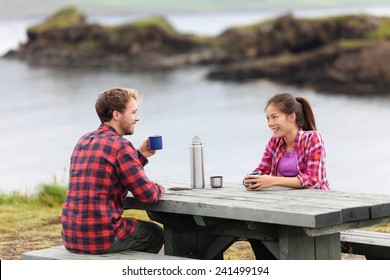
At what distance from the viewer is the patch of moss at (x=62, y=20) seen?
7094 cm

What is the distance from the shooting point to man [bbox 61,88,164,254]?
5.84 m

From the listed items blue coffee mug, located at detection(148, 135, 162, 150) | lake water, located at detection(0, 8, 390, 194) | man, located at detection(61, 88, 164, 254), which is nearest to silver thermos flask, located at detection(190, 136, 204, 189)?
blue coffee mug, located at detection(148, 135, 162, 150)

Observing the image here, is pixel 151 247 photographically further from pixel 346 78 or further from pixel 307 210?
pixel 346 78

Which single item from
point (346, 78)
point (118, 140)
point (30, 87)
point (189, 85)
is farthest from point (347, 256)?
point (30, 87)

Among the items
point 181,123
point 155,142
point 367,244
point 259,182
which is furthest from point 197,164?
point 181,123

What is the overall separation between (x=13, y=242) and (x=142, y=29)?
56481 mm

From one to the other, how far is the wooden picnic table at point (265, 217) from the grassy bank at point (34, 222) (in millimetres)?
1371

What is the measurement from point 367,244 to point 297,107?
3.43 feet

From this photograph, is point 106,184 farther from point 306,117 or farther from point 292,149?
point 306,117

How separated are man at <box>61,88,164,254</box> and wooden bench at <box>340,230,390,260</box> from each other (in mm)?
1469

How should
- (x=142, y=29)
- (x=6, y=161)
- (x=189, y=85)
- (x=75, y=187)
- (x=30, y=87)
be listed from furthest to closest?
(x=142, y=29) < (x=30, y=87) < (x=189, y=85) < (x=6, y=161) < (x=75, y=187)

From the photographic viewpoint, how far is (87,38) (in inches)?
2726

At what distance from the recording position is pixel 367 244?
6.61m

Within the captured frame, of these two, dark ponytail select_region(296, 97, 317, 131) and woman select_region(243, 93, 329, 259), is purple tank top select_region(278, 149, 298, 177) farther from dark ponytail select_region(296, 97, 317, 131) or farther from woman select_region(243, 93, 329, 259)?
dark ponytail select_region(296, 97, 317, 131)
